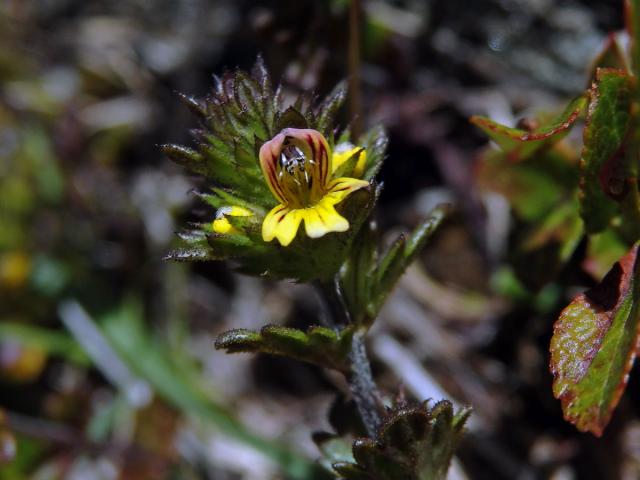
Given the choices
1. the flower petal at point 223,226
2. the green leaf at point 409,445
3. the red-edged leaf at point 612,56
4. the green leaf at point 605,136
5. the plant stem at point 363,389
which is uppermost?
the red-edged leaf at point 612,56

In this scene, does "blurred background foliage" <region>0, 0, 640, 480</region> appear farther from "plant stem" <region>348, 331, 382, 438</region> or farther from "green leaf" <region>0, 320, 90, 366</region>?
"plant stem" <region>348, 331, 382, 438</region>

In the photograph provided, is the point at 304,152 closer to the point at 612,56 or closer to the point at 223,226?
the point at 223,226

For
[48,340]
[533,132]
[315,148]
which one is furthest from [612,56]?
[48,340]

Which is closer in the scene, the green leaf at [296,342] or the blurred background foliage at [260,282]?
the green leaf at [296,342]

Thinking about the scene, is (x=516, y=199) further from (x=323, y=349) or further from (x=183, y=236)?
(x=183, y=236)

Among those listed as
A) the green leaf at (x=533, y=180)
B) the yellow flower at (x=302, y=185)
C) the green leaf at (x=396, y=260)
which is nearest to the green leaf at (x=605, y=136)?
the green leaf at (x=533, y=180)

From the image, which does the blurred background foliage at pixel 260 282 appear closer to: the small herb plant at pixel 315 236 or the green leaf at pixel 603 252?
the green leaf at pixel 603 252

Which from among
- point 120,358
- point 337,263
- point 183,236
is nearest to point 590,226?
point 337,263
